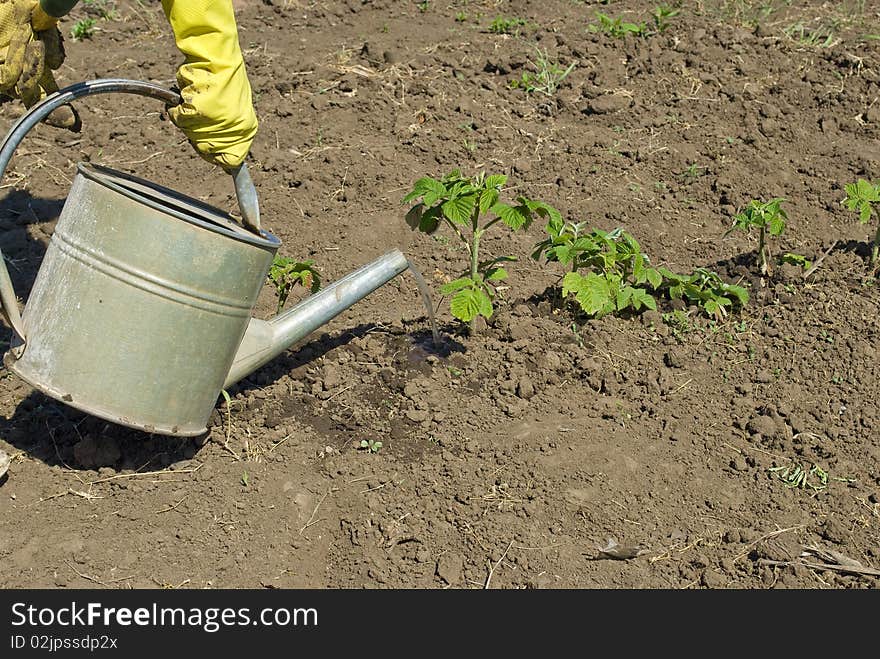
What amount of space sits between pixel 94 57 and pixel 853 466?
13.1 ft

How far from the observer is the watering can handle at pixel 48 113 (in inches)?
92.4

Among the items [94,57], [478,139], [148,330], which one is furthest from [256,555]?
[94,57]

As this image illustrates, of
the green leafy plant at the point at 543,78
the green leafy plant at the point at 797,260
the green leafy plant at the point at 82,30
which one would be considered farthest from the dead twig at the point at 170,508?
the green leafy plant at the point at 82,30

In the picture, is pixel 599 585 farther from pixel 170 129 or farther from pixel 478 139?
pixel 170 129

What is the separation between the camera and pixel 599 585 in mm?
2555

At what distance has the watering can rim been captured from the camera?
242cm

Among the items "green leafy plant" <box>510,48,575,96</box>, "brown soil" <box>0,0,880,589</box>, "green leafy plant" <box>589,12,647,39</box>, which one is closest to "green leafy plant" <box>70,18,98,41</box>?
"brown soil" <box>0,0,880,589</box>

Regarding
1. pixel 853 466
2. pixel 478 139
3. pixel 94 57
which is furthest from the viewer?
pixel 94 57

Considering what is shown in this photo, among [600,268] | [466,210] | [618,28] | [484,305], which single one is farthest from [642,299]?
[618,28]

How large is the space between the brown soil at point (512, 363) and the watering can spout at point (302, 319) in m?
0.26

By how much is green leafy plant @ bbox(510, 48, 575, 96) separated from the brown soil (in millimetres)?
51

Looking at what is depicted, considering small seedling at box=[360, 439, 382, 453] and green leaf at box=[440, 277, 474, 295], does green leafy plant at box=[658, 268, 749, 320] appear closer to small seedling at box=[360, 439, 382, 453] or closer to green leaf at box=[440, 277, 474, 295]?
green leaf at box=[440, 277, 474, 295]

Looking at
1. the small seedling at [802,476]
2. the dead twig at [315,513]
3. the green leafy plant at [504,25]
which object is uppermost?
the small seedling at [802,476]

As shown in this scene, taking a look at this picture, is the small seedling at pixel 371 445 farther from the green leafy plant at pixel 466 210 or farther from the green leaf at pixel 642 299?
the green leaf at pixel 642 299
